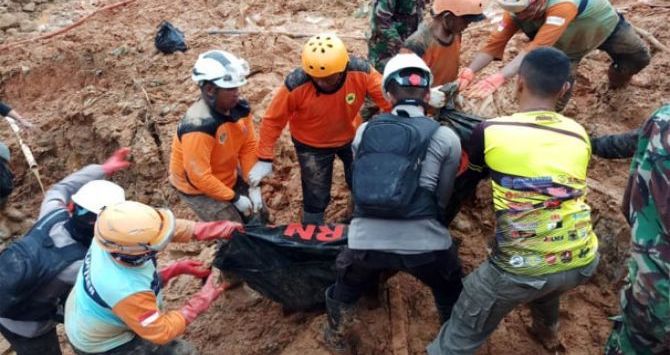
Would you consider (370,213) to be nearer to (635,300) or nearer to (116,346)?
(635,300)

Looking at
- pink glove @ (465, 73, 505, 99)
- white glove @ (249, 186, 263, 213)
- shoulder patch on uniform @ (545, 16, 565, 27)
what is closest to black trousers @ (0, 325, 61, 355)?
white glove @ (249, 186, 263, 213)

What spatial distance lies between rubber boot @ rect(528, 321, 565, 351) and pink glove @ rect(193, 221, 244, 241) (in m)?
1.94

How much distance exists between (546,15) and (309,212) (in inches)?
87.7

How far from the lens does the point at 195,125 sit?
3686 mm

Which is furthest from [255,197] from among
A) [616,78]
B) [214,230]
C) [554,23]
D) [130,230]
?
[616,78]

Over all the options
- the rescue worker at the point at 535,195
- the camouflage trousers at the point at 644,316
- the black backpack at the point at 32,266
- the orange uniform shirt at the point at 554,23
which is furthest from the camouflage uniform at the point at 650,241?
the black backpack at the point at 32,266

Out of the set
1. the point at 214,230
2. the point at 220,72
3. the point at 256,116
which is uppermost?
the point at 220,72

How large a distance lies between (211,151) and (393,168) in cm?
151

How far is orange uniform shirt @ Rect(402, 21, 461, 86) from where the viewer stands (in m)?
4.14

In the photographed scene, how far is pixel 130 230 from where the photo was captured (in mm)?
2734

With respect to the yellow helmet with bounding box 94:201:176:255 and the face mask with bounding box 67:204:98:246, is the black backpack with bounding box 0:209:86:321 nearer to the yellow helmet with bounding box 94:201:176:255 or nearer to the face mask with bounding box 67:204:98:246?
the face mask with bounding box 67:204:98:246

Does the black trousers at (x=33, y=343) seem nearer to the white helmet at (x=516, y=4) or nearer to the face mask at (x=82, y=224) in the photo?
the face mask at (x=82, y=224)

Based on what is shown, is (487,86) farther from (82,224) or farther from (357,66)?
(82,224)

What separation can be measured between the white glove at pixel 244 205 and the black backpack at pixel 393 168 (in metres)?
1.36
